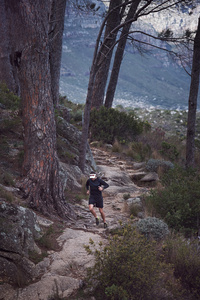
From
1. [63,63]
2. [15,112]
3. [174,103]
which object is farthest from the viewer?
[63,63]

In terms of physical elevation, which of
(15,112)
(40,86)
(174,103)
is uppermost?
(40,86)

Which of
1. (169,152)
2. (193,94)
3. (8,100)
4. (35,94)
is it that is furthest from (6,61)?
(169,152)

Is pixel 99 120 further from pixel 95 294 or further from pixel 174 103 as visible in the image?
pixel 174 103

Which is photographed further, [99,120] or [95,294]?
[99,120]

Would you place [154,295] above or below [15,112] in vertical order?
below

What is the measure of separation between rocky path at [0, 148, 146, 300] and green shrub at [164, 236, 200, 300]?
4.30ft

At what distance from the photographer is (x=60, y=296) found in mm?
3582

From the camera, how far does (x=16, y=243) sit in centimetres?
391

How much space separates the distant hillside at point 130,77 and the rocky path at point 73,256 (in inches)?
2905

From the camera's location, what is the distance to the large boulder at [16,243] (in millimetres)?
3576

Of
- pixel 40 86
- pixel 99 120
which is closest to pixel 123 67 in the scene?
pixel 99 120

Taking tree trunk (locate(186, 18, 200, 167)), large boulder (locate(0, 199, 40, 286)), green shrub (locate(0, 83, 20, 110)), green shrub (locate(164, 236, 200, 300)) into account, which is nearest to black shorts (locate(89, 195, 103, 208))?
green shrub (locate(164, 236, 200, 300))

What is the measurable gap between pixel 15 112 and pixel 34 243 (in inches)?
202

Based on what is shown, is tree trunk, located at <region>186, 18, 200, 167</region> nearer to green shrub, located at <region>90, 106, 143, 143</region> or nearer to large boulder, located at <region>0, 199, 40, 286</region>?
green shrub, located at <region>90, 106, 143, 143</region>
